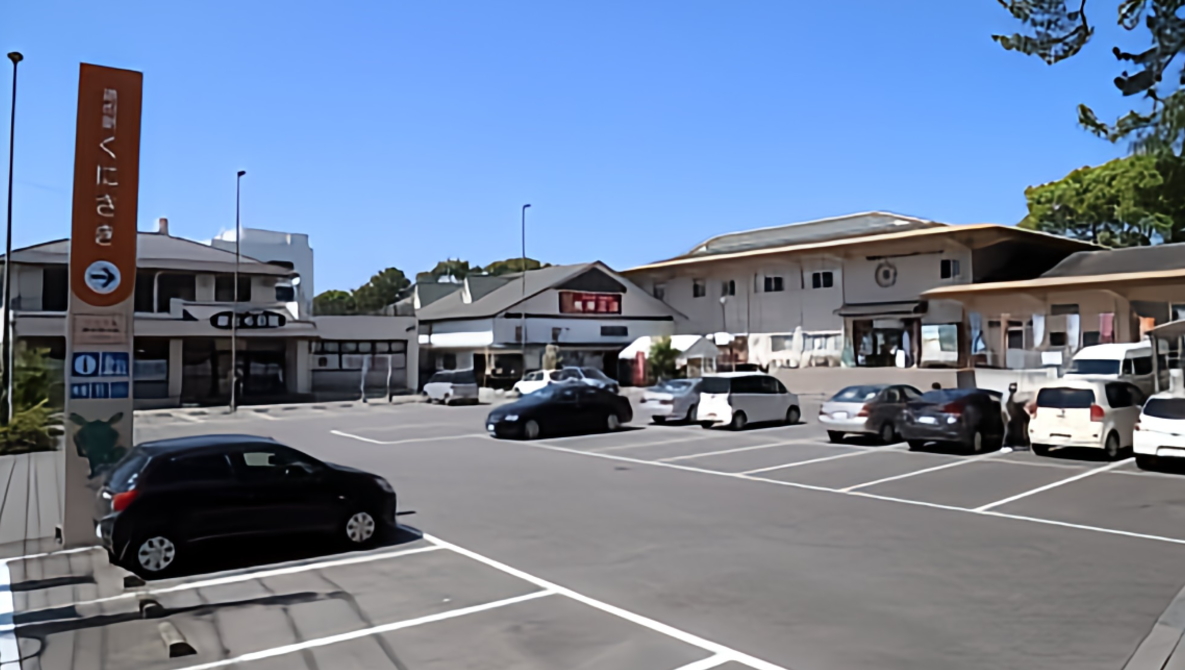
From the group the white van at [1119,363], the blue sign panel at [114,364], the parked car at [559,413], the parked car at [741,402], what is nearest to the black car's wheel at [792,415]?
the parked car at [741,402]

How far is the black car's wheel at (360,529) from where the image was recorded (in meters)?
9.98

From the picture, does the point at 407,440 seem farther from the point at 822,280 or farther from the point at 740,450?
the point at 822,280

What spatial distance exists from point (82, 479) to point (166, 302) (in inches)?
1298

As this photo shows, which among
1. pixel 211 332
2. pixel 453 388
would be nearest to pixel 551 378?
pixel 453 388

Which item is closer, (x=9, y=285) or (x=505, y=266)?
(x=9, y=285)

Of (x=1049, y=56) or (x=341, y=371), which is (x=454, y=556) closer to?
(x=1049, y=56)

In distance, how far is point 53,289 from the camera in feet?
123

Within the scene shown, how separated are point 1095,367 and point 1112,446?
9.96 m

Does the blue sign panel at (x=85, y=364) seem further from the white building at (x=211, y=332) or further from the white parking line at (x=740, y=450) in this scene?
the white building at (x=211, y=332)

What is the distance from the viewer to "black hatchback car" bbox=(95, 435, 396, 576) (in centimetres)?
877

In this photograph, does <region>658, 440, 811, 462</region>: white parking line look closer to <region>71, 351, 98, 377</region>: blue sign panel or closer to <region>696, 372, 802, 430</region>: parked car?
<region>696, 372, 802, 430</region>: parked car

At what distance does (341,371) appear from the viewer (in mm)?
46188

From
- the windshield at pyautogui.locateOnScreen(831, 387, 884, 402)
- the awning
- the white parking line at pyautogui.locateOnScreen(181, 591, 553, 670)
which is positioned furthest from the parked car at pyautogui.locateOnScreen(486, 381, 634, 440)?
the awning

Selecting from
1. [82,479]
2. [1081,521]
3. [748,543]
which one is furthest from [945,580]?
[82,479]
